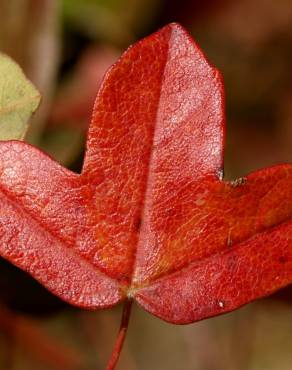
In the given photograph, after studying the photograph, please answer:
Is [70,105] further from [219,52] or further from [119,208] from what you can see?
[119,208]

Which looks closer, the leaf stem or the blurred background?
the leaf stem

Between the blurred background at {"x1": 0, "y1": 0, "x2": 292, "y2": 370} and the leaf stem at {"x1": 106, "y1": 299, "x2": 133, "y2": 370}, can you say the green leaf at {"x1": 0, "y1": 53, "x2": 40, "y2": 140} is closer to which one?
the leaf stem at {"x1": 106, "y1": 299, "x2": 133, "y2": 370}

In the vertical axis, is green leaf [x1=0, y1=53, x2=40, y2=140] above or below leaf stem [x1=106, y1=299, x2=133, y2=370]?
above

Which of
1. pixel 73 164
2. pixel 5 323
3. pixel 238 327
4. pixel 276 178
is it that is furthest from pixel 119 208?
pixel 238 327

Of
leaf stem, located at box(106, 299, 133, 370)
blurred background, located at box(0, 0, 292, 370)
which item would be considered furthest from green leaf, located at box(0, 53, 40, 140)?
blurred background, located at box(0, 0, 292, 370)

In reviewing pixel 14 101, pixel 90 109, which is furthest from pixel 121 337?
pixel 90 109
